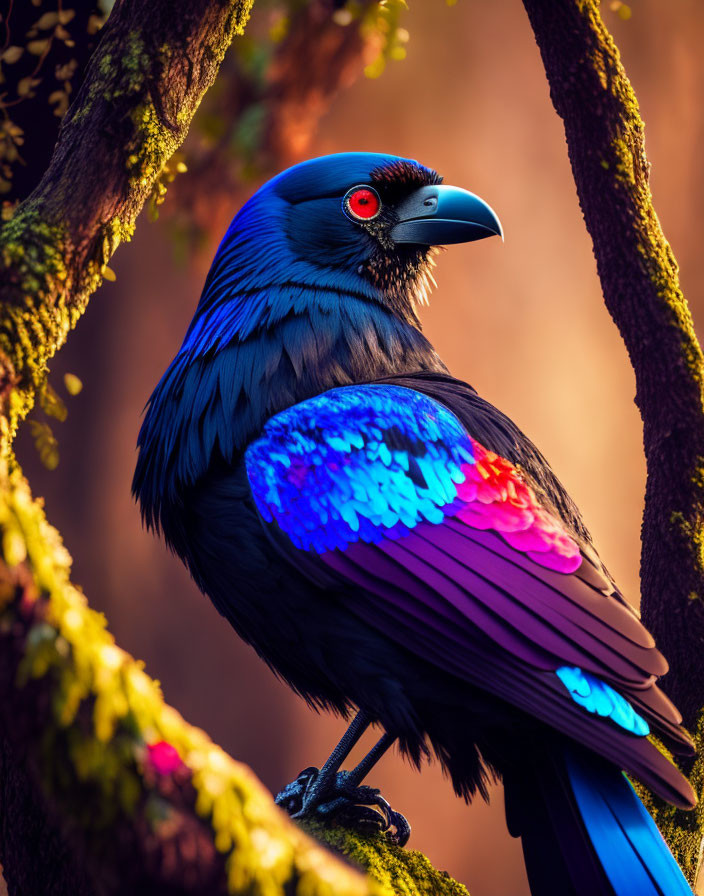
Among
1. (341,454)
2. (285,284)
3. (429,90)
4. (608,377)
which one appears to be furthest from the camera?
(608,377)

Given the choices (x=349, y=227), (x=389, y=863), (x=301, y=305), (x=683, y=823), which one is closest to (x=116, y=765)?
(x=389, y=863)

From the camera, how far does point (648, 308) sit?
2.24m

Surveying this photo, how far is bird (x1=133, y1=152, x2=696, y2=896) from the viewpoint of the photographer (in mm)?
1580

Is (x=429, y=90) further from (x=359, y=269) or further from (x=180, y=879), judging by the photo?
(x=180, y=879)

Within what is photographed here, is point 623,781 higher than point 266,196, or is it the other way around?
point 266,196

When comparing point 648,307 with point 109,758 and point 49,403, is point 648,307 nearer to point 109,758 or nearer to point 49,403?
point 49,403

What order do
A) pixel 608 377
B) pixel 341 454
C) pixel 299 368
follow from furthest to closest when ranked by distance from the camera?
1. pixel 608 377
2. pixel 299 368
3. pixel 341 454

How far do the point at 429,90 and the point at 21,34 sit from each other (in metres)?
2.96

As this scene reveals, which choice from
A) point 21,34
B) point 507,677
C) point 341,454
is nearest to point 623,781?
point 507,677

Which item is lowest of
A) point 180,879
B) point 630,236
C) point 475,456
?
point 180,879

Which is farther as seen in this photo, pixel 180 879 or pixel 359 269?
Answer: pixel 359 269

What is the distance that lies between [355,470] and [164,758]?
1.03m

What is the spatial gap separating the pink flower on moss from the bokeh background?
3.97m

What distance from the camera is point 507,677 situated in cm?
157
